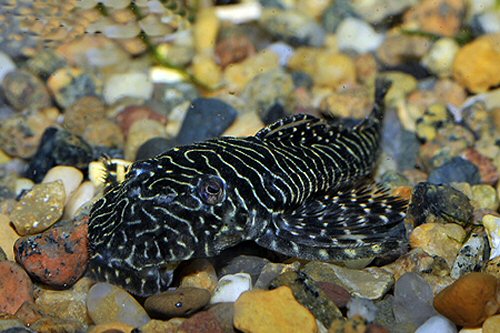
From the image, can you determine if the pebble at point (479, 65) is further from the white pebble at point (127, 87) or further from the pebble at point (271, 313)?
the pebble at point (271, 313)

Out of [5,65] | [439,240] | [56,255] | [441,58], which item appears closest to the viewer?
[56,255]

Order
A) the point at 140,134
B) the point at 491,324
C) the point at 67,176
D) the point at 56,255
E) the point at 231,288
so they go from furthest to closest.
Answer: the point at 140,134
the point at 67,176
the point at 56,255
the point at 231,288
the point at 491,324

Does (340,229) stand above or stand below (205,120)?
above

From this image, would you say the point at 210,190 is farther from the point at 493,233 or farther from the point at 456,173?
the point at 456,173

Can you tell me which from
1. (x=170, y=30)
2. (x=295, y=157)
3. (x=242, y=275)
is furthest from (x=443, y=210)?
(x=170, y=30)

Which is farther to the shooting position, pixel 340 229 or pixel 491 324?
pixel 340 229

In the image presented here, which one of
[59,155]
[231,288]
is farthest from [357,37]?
[231,288]

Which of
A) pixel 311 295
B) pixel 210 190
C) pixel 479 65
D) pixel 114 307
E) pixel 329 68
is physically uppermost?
pixel 210 190
